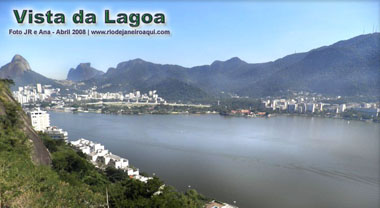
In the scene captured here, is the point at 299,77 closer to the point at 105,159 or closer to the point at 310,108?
the point at 310,108

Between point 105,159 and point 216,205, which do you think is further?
point 105,159

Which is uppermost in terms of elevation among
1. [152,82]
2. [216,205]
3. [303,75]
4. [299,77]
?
[303,75]

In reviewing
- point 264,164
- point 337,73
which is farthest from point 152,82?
point 264,164

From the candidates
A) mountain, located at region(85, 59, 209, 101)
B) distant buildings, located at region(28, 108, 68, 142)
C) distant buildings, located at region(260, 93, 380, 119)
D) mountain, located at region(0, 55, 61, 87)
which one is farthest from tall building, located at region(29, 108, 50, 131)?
mountain, located at region(0, 55, 61, 87)

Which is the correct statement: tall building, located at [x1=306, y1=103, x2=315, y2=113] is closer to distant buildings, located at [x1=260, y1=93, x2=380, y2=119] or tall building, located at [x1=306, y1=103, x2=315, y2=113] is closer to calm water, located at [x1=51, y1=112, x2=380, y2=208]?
distant buildings, located at [x1=260, y1=93, x2=380, y2=119]

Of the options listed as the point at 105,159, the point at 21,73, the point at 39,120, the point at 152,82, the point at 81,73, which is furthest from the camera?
the point at 81,73

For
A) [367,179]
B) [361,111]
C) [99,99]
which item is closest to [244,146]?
[367,179]
